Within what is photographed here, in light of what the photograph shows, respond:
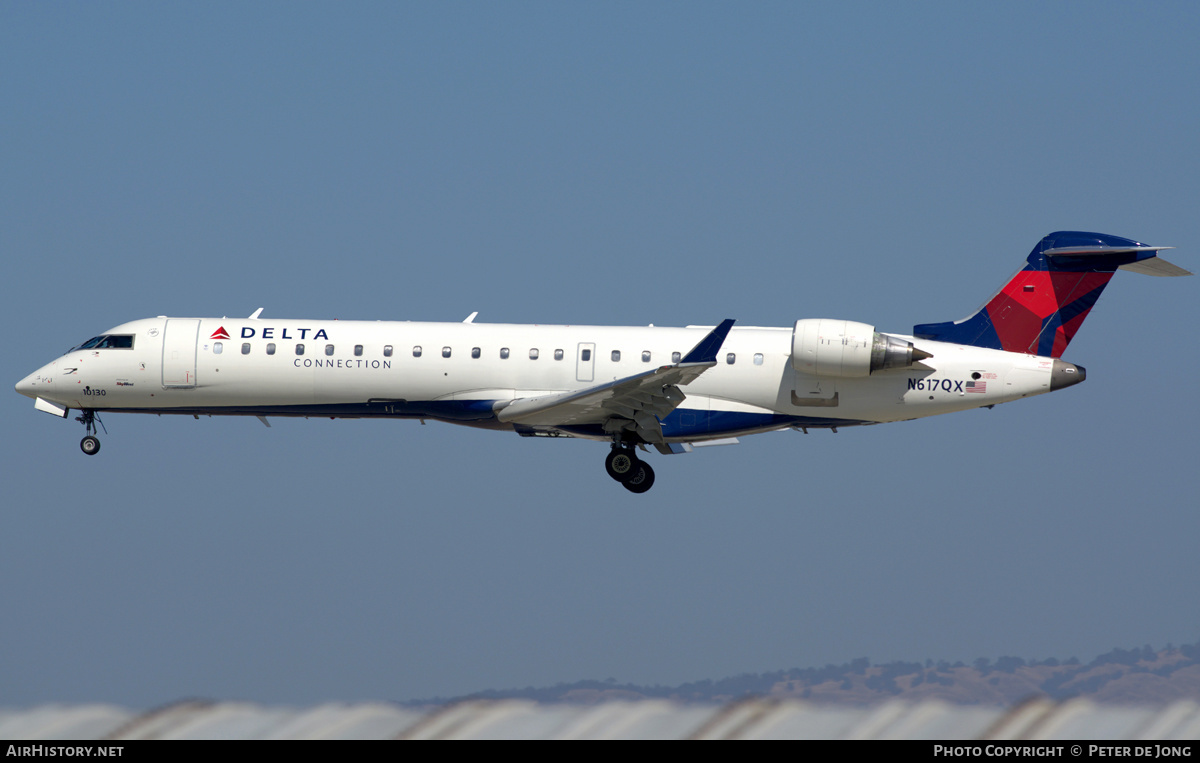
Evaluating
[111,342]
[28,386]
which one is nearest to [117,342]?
[111,342]

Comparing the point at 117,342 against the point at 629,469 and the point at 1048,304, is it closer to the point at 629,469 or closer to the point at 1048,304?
the point at 629,469

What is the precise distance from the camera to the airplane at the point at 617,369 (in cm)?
2623

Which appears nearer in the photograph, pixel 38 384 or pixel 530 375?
pixel 530 375

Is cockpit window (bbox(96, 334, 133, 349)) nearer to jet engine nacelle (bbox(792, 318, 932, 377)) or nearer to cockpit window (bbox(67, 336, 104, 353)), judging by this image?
cockpit window (bbox(67, 336, 104, 353))

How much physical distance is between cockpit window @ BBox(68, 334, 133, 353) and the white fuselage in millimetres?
875

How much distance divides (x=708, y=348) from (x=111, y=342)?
1321cm

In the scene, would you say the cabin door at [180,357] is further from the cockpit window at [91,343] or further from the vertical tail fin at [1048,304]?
the vertical tail fin at [1048,304]

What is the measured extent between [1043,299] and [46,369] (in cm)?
2166

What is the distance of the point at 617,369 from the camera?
2625 cm

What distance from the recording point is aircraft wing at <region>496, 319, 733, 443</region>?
2364 centimetres

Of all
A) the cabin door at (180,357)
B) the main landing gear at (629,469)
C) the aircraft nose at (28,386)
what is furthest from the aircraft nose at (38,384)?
the main landing gear at (629,469)

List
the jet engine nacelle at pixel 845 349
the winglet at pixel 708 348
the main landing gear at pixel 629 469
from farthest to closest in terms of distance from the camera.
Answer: the main landing gear at pixel 629 469
the jet engine nacelle at pixel 845 349
the winglet at pixel 708 348

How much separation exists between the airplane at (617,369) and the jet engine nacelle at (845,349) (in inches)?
1.2
